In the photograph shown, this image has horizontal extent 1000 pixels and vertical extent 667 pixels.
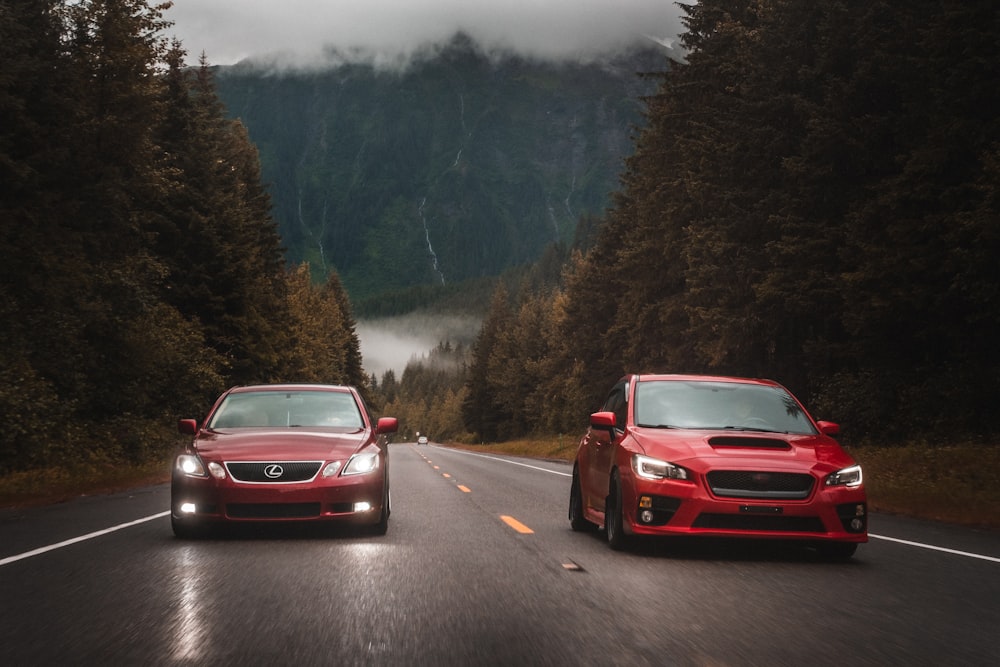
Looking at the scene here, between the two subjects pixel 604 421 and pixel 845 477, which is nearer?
pixel 845 477

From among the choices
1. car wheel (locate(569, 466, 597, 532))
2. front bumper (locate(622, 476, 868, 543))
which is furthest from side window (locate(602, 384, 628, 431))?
front bumper (locate(622, 476, 868, 543))

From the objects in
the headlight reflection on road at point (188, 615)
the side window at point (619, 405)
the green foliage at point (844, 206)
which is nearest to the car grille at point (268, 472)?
the headlight reflection on road at point (188, 615)

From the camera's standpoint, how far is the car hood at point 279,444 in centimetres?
997

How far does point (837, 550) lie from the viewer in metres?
9.11

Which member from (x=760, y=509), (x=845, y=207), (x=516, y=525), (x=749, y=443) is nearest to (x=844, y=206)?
(x=845, y=207)

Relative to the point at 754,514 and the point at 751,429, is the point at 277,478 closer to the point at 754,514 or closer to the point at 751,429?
the point at 754,514

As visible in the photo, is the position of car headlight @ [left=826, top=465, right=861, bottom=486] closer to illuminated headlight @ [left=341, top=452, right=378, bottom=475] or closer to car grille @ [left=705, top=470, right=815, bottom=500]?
car grille @ [left=705, top=470, right=815, bottom=500]

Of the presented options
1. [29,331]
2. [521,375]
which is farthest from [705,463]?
[521,375]

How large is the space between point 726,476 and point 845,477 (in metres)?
1.07

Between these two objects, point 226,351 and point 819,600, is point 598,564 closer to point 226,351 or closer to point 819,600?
point 819,600

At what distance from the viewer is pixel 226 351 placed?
1531 inches

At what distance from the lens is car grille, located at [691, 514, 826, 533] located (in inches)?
340

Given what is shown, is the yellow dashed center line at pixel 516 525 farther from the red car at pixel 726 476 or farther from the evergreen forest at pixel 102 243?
the evergreen forest at pixel 102 243

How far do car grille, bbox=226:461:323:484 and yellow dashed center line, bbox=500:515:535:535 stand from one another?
271 cm
